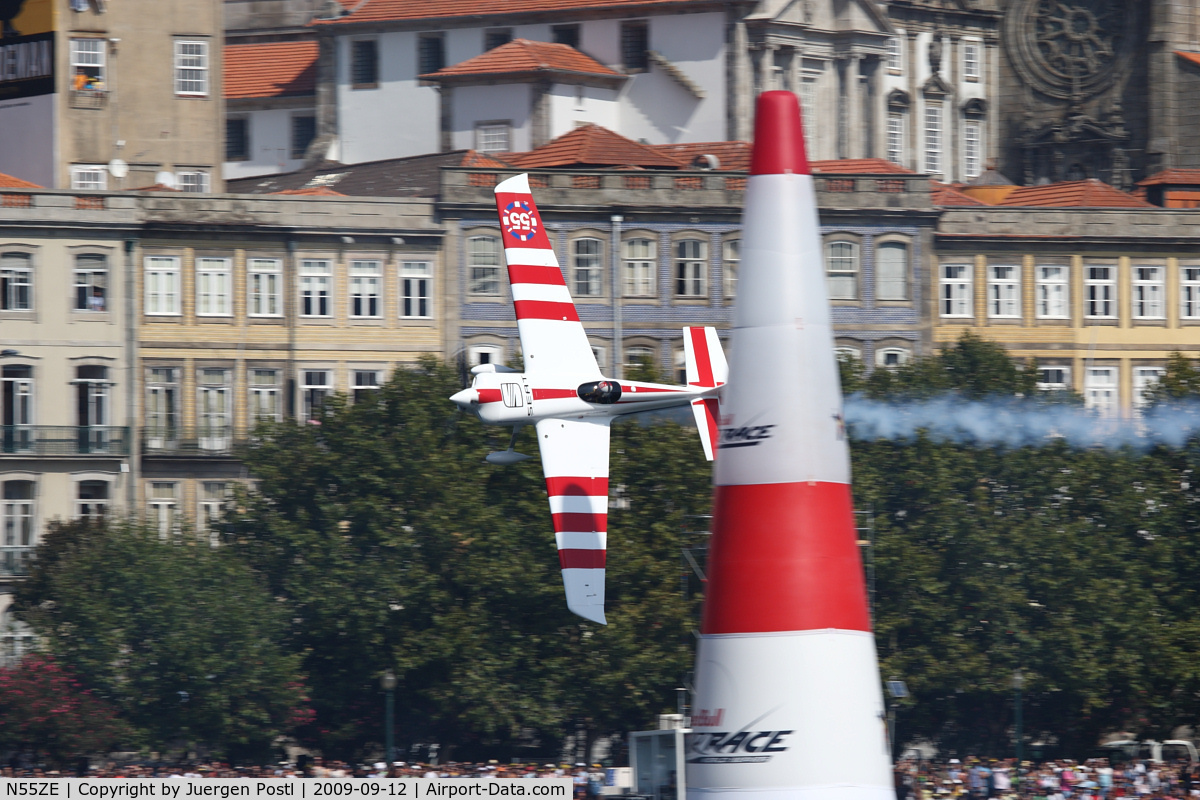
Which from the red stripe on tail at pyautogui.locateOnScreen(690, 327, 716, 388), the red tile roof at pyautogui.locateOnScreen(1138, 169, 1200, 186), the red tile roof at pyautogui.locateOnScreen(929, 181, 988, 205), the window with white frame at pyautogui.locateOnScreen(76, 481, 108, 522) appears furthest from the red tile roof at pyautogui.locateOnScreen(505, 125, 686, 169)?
the red stripe on tail at pyautogui.locateOnScreen(690, 327, 716, 388)

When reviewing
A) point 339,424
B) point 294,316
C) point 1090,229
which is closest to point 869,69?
point 1090,229

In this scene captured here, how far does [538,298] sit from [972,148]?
86.9 m

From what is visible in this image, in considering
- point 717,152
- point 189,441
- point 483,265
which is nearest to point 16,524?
point 189,441

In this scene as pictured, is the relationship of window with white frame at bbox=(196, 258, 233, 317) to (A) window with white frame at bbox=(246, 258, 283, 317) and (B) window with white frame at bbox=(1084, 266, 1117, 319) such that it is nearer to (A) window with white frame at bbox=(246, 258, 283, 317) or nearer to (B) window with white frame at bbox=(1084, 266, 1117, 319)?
(A) window with white frame at bbox=(246, 258, 283, 317)

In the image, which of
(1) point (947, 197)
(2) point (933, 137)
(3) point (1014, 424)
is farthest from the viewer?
(2) point (933, 137)

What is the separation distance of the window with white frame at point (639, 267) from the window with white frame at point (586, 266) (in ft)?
3.61

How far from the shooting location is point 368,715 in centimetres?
6194

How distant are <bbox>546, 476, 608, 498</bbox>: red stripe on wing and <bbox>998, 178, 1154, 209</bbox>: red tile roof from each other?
191 feet

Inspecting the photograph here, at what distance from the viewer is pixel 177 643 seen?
59.7m

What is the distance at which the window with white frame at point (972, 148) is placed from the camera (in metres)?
117

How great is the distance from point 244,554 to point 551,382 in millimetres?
31169

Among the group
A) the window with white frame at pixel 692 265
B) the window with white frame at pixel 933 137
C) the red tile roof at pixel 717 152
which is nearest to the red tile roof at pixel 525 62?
the red tile roof at pixel 717 152

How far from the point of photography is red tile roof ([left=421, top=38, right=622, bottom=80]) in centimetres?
9100

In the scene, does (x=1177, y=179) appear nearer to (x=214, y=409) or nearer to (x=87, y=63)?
(x=214, y=409)
